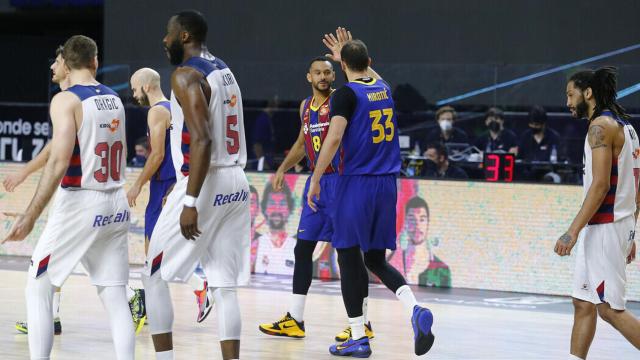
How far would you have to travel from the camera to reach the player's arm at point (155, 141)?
26.3 ft

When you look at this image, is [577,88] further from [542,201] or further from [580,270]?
[542,201]

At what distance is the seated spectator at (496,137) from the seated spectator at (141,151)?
11.8 ft

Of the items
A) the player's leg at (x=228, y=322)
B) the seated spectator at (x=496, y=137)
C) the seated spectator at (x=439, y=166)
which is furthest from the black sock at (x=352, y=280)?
the seated spectator at (x=496, y=137)

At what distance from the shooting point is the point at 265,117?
12.6 meters

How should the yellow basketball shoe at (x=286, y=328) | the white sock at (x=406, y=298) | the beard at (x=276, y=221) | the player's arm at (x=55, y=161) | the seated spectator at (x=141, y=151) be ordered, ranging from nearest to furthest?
the player's arm at (x=55, y=161) < the white sock at (x=406, y=298) < the yellow basketball shoe at (x=286, y=328) < the beard at (x=276, y=221) < the seated spectator at (x=141, y=151)

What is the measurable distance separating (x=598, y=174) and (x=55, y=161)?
113 inches

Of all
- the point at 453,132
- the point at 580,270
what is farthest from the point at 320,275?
the point at 580,270

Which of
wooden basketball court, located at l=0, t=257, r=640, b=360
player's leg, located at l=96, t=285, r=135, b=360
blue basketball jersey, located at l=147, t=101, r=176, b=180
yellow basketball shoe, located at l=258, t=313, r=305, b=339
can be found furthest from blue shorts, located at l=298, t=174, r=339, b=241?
player's leg, located at l=96, t=285, r=135, b=360

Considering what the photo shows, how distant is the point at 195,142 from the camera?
5574 millimetres

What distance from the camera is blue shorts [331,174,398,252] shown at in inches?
283

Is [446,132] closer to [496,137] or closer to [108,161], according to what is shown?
[496,137]

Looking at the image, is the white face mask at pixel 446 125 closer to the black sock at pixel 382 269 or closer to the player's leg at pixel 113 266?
the black sock at pixel 382 269

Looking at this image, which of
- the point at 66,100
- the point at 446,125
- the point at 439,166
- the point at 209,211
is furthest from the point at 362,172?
the point at 446,125

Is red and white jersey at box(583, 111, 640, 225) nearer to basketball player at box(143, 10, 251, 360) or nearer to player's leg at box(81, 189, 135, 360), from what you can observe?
basketball player at box(143, 10, 251, 360)
